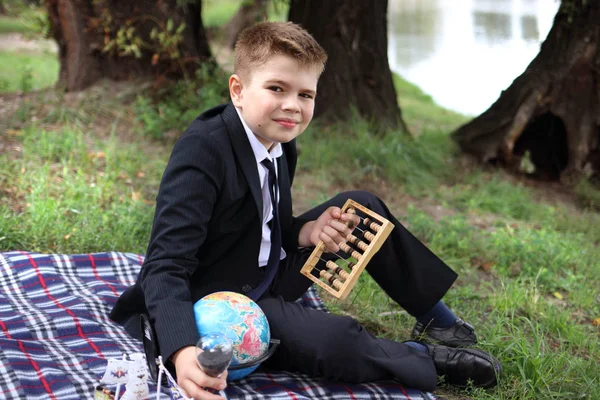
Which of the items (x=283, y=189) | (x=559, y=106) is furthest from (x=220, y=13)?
(x=283, y=189)

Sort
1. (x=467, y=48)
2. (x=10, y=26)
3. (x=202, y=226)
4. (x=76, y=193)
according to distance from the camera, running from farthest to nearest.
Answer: (x=10, y=26), (x=467, y=48), (x=76, y=193), (x=202, y=226)

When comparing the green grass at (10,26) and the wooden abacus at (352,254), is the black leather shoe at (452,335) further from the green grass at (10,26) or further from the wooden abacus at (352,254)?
the green grass at (10,26)

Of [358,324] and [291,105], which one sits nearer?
[291,105]

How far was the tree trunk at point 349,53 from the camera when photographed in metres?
6.11

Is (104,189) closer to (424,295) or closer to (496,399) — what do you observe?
(424,295)

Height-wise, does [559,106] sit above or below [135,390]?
above

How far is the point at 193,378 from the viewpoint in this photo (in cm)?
223

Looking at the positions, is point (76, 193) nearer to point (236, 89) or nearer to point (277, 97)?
point (236, 89)

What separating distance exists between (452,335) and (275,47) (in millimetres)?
1540

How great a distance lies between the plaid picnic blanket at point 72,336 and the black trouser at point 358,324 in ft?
0.24

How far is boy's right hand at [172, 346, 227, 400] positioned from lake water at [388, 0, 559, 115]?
5.13 meters

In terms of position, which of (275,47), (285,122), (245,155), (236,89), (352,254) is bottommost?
(352,254)

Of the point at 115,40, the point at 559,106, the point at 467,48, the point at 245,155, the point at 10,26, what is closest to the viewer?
the point at 245,155

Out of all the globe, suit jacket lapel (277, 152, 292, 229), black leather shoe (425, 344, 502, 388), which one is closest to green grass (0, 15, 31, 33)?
suit jacket lapel (277, 152, 292, 229)
